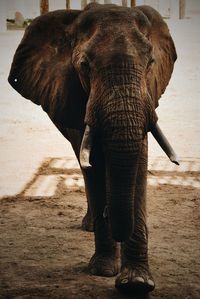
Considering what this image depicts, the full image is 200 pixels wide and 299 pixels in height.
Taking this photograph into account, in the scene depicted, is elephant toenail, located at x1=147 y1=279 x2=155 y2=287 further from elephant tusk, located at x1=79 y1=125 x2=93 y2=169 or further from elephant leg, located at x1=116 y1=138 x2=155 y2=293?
elephant tusk, located at x1=79 y1=125 x2=93 y2=169

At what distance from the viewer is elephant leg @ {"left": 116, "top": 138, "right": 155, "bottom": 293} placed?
4922 millimetres

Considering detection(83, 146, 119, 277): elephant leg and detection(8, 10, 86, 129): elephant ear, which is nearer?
detection(8, 10, 86, 129): elephant ear

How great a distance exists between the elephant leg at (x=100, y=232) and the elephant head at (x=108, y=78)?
0.44m

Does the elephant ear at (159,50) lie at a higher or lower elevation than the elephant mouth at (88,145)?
higher

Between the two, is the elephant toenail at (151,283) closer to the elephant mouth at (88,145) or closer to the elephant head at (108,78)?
the elephant head at (108,78)

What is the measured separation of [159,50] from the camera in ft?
17.7

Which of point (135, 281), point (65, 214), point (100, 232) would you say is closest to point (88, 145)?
point (135, 281)

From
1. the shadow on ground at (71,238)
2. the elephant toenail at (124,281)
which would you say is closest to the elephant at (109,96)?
the elephant toenail at (124,281)

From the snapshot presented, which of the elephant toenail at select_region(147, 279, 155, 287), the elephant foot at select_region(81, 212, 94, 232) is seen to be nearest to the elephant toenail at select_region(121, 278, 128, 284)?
the elephant toenail at select_region(147, 279, 155, 287)

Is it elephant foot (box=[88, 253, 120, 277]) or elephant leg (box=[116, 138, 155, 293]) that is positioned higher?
elephant leg (box=[116, 138, 155, 293])

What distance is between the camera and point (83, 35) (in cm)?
490

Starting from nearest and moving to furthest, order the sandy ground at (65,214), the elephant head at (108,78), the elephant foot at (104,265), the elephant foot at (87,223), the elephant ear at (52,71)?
the elephant head at (108,78) → the elephant ear at (52,71) → the sandy ground at (65,214) → the elephant foot at (104,265) → the elephant foot at (87,223)

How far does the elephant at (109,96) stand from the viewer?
14.6ft

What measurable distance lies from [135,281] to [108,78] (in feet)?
4.53
